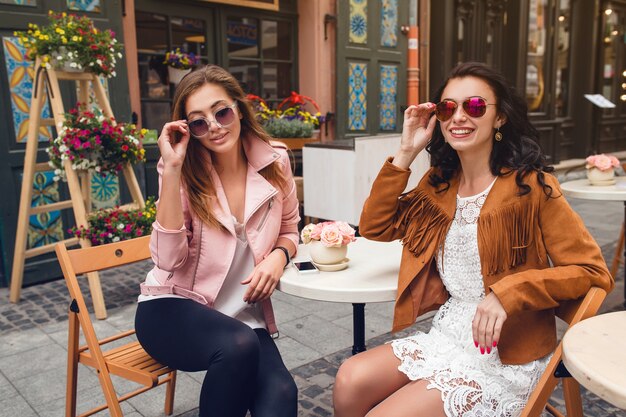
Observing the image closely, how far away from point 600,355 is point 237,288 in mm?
1287

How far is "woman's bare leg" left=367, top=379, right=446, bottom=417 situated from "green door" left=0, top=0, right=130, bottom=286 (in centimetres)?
394

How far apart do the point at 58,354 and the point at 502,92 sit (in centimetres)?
298

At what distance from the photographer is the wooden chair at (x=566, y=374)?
4.93 feet

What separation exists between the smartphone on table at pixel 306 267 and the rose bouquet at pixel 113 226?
2208 mm

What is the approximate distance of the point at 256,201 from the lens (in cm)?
219

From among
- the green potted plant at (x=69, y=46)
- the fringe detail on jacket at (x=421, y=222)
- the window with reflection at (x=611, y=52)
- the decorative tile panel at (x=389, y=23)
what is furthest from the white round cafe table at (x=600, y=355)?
the window with reflection at (x=611, y=52)

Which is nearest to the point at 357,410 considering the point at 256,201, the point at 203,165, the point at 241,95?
the point at 256,201

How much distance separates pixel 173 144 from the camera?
6.89 feet

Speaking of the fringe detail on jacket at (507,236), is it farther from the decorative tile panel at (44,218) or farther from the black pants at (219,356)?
the decorative tile panel at (44,218)

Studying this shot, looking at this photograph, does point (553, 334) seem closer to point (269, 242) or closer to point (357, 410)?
point (357, 410)

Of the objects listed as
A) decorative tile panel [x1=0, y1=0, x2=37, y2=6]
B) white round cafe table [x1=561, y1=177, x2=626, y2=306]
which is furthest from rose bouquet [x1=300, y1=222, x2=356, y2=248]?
decorative tile panel [x1=0, y1=0, x2=37, y2=6]

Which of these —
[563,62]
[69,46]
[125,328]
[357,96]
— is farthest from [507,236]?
[563,62]

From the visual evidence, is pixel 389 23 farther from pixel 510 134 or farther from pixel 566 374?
pixel 566 374

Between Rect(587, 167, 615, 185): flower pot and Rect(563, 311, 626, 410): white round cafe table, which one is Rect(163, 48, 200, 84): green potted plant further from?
Rect(563, 311, 626, 410): white round cafe table
